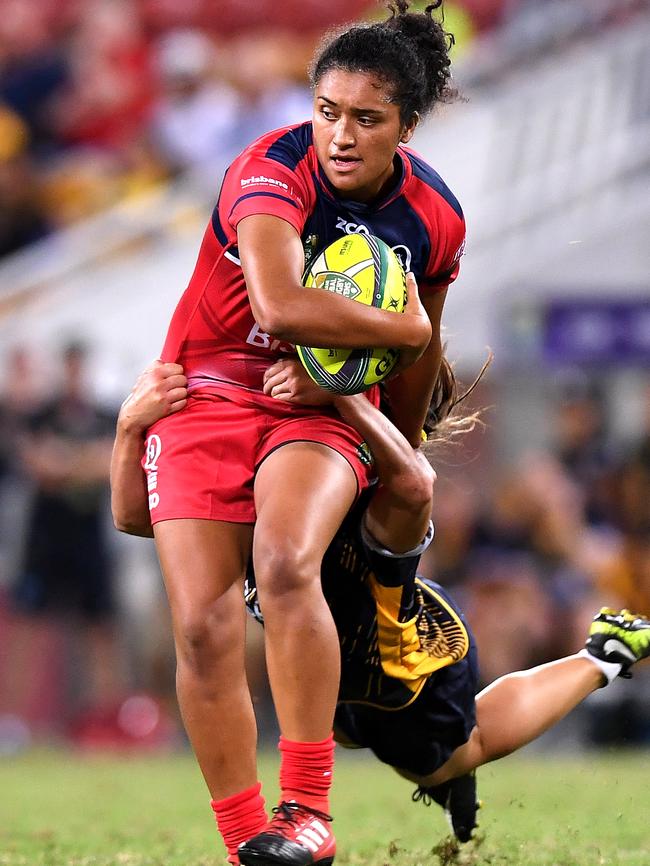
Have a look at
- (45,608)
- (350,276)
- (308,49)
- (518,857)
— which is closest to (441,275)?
(350,276)

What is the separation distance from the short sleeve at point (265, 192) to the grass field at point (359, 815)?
75.3 inches

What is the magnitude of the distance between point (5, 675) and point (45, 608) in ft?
2.12

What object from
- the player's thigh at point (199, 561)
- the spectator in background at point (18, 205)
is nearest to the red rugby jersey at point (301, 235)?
the player's thigh at point (199, 561)

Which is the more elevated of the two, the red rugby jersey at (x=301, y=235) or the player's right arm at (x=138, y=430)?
the red rugby jersey at (x=301, y=235)

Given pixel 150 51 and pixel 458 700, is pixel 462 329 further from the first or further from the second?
pixel 458 700

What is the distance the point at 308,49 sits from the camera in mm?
13039

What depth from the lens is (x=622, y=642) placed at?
15.8 feet

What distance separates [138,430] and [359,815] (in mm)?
2592

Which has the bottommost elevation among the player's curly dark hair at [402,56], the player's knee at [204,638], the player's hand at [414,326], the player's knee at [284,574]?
the player's knee at [204,638]

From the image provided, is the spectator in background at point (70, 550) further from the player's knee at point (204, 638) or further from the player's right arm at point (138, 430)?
the player's knee at point (204, 638)

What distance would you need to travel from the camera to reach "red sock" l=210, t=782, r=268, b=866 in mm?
3770

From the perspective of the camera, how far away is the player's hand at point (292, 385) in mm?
3969

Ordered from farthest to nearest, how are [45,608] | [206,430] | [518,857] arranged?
1. [45,608]
2. [518,857]
3. [206,430]

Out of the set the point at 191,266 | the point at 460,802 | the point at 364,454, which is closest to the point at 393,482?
the point at 364,454
